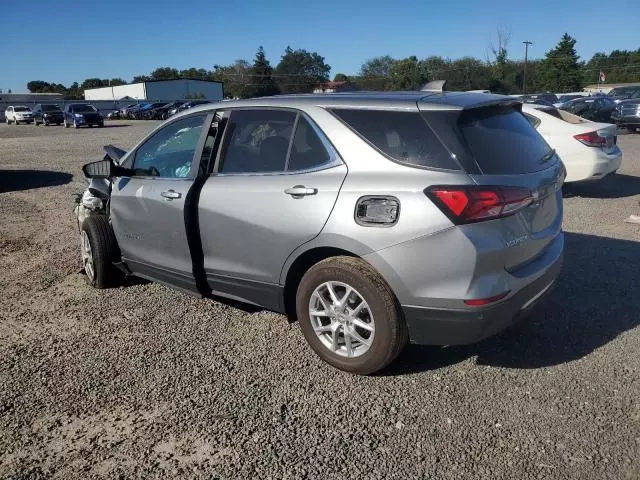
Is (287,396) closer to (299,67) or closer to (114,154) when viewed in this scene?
(114,154)

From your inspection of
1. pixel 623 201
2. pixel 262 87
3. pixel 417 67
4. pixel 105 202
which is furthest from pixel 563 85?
pixel 105 202

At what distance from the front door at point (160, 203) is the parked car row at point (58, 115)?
38.5 metres

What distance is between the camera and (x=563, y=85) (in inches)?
2982

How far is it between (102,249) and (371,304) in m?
2.95

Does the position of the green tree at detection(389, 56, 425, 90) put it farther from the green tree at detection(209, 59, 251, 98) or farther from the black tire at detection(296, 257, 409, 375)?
the black tire at detection(296, 257, 409, 375)

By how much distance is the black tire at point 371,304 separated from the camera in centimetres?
320

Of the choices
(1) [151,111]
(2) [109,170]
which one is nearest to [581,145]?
(2) [109,170]

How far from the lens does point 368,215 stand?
125 inches

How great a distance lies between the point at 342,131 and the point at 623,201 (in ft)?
23.4

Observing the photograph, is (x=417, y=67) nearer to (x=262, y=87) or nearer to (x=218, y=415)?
(x=262, y=87)

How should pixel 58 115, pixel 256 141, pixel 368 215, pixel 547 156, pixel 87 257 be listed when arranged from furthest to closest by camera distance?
1. pixel 58 115
2. pixel 87 257
3. pixel 256 141
4. pixel 547 156
5. pixel 368 215

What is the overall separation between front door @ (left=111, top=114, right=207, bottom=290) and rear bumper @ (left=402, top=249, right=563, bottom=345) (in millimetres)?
1895

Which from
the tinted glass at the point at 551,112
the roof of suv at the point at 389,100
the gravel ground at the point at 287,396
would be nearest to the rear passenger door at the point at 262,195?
the roof of suv at the point at 389,100

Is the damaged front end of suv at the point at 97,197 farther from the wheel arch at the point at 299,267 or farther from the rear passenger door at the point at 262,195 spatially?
the wheel arch at the point at 299,267
